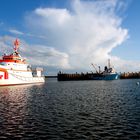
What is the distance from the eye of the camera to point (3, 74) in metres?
84.8

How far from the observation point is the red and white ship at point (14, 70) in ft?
284

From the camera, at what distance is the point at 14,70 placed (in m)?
93.9

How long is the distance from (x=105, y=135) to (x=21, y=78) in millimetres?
85893

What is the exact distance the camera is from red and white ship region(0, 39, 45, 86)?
8662 centimetres

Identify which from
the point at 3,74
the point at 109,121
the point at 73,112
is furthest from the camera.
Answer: the point at 3,74

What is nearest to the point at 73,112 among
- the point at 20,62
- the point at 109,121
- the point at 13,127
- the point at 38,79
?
the point at 109,121

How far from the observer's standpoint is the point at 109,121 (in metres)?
24.6

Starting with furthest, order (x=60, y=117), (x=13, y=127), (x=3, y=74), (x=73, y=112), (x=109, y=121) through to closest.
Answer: (x=3, y=74) → (x=73, y=112) → (x=60, y=117) → (x=109, y=121) → (x=13, y=127)

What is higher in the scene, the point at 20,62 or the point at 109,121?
the point at 20,62

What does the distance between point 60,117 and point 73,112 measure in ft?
11.7

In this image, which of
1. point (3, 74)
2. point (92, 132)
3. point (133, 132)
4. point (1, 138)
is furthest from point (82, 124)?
point (3, 74)

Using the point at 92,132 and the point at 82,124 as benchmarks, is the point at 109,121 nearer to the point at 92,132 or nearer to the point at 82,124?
the point at 82,124

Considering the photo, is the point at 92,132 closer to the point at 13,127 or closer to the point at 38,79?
the point at 13,127

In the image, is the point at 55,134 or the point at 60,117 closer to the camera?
the point at 55,134
